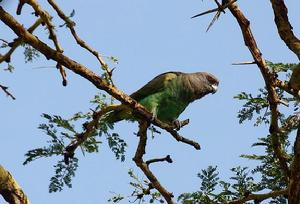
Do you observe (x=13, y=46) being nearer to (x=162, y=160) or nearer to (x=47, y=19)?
(x=47, y=19)

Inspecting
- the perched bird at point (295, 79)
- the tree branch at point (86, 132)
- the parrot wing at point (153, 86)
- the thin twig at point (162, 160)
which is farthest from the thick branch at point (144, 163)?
the parrot wing at point (153, 86)

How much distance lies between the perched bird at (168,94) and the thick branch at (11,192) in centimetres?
324

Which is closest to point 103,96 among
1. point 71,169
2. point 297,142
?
point 71,169

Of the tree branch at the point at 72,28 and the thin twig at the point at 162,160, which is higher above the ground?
the tree branch at the point at 72,28

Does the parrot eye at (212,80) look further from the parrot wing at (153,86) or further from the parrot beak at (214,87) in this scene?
the parrot wing at (153,86)

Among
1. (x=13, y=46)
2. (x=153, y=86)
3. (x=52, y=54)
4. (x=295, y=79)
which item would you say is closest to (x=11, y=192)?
(x=52, y=54)

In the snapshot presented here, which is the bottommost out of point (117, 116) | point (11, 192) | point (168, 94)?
point (11, 192)

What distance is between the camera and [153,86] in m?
6.60

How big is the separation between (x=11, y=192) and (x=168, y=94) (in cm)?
373

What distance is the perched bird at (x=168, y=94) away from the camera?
21.3ft

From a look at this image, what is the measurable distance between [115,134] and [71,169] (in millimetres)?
429

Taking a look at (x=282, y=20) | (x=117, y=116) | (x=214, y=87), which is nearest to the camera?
(x=282, y=20)

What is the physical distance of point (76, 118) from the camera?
4.07 meters

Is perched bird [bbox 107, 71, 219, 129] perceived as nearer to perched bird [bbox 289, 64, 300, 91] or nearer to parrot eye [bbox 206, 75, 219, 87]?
parrot eye [bbox 206, 75, 219, 87]
